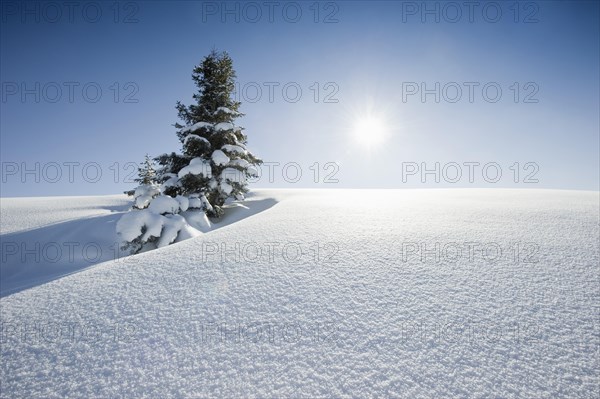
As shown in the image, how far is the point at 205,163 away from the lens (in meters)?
9.58

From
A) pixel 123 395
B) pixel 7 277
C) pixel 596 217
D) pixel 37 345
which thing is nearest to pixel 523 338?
pixel 123 395

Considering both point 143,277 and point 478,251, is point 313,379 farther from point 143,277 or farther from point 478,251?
point 478,251

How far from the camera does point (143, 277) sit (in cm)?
298

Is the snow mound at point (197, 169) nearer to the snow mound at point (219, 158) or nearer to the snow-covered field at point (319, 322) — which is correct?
the snow mound at point (219, 158)

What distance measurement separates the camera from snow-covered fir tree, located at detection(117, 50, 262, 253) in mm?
8039

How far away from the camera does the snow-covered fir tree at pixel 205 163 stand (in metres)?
8.04

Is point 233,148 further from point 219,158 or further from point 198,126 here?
point 198,126

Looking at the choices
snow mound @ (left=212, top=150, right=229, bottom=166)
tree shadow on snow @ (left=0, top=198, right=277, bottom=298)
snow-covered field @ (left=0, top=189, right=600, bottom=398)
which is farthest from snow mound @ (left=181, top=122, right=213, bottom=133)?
snow-covered field @ (left=0, top=189, right=600, bottom=398)

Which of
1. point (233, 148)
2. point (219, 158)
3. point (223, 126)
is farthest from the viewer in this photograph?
point (233, 148)

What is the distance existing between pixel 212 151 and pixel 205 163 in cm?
104

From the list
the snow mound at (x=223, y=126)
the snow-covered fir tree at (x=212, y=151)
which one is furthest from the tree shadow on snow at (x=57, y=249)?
the snow mound at (x=223, y=126)

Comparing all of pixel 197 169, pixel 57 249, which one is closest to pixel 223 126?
pixel 197 169

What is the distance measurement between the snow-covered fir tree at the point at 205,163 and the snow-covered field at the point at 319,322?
4.14 m

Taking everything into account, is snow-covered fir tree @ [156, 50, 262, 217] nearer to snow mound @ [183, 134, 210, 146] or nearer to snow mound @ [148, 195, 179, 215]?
snow mound @ [183, 134, 210, 146]
